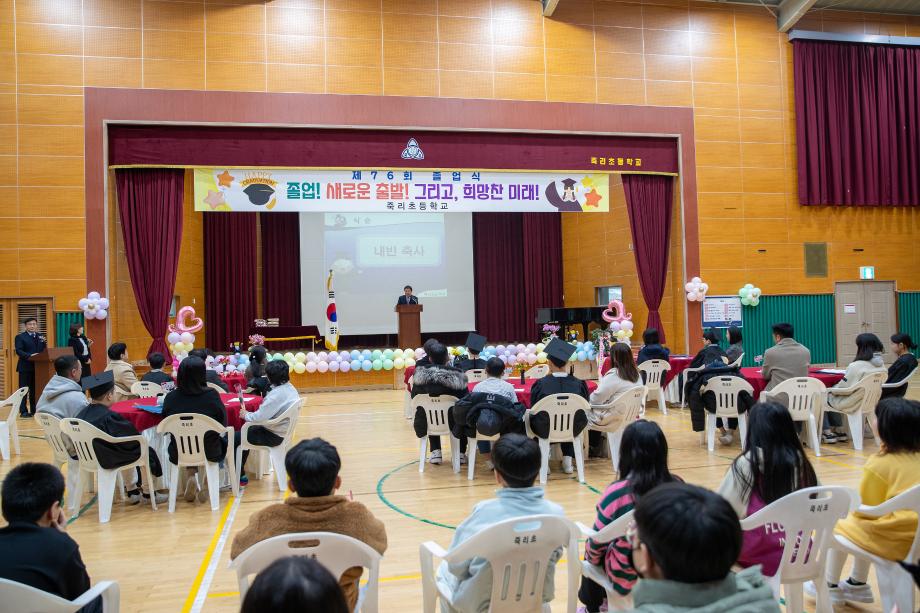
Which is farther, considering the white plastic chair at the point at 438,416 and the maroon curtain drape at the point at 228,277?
the maroon curtain drape at the point at 228,277

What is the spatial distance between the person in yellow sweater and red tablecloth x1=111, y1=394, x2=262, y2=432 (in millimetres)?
4123

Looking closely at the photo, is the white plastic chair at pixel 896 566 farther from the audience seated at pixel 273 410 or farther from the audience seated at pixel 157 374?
the audience seated at pixel 157 374

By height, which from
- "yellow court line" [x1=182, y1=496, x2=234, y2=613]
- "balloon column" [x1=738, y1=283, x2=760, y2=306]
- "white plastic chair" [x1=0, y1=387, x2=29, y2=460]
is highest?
"balloon column" [x1=738, y1=283, x2=760, y2=306]

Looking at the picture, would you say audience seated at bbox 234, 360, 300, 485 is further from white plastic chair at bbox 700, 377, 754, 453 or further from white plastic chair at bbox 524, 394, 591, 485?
white plastic chair at bbox 700, 377, 754, 453

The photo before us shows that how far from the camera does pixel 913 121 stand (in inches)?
471

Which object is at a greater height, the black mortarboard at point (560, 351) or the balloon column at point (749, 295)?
the balloon column at point (749, 295)

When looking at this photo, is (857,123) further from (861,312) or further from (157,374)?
(157,374)

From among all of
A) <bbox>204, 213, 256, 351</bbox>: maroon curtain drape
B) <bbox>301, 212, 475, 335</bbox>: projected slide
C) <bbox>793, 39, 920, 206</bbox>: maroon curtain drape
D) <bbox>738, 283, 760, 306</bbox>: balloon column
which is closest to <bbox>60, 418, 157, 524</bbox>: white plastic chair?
<bbox>301, 212, 475, 335</bbox>: projected slide

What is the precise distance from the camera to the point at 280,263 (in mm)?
15453

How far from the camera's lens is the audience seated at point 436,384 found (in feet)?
18.4

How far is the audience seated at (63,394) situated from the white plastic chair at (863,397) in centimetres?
634

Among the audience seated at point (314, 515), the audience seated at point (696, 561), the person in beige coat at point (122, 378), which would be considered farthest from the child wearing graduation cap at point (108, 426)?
the audience seated at point (696, 561)

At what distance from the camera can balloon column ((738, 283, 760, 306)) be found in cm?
1146

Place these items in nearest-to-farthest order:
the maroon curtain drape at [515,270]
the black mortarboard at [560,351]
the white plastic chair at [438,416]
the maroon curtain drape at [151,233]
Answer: the black mortarboard at [560,351] → the white plastic chair at [438,416] → the maroon curtain drape at [151,233] → the maroon curtain drape at [515,270]
